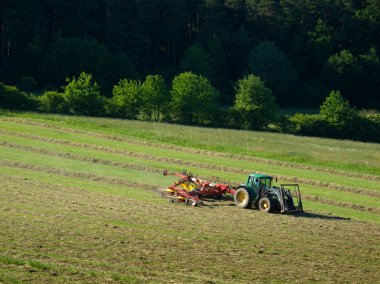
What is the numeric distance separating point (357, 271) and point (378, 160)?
33635 millimetres

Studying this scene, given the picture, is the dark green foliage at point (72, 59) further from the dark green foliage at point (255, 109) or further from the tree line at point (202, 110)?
the dark green foliage at point (255, 109)

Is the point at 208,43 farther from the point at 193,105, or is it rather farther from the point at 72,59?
the point at 193,105

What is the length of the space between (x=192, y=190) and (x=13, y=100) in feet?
140

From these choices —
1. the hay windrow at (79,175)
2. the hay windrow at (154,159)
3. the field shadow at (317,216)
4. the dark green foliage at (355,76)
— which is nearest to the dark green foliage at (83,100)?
the hay windrow at (154,159)

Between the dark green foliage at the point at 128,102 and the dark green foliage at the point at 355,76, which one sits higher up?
the dark green foliage at the point at 355,76

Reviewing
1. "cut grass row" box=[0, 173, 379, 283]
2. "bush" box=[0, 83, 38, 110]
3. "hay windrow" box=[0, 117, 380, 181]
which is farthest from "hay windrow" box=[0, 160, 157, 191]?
"bush" box=[0, 83, 38, 110]

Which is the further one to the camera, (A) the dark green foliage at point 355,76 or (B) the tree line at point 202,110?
(A) the dark green foliage at point 355,76

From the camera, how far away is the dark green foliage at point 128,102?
7694 cm

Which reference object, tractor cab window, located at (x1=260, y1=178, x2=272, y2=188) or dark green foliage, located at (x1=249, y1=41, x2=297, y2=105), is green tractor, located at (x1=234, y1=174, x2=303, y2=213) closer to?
tractor cab window, located at (x1=260, y1=178, x2=272, y2=188)

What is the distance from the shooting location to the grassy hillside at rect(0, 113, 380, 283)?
21.3m

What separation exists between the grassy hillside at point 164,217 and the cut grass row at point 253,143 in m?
0.26

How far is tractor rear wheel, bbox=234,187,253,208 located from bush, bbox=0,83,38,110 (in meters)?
43.7

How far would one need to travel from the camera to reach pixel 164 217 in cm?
2927

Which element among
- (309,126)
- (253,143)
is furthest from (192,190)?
(309,126)
